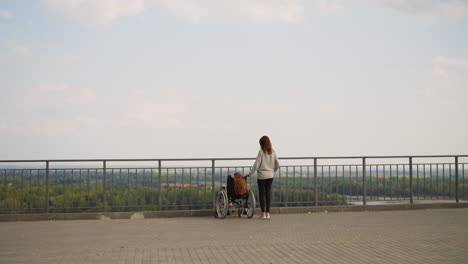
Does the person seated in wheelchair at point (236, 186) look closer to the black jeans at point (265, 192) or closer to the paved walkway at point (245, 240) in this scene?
the black jeans at point (265, 192)

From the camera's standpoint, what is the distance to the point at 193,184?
15.7 m

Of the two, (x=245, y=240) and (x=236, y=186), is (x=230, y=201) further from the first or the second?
(x=245, y=240)

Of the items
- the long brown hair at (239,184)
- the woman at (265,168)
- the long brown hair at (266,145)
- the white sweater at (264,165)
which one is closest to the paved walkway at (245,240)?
the woman at (265,168)

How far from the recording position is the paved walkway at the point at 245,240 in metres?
8.81

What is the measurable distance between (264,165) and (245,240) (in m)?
4.46

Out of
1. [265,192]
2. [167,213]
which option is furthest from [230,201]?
[167,213]

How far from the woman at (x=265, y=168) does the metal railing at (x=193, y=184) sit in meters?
0.88

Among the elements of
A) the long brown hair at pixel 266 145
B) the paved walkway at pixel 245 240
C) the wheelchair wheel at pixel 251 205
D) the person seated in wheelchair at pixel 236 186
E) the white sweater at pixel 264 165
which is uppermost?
the long brown hair at pixel 266 145

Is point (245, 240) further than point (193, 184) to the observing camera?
No

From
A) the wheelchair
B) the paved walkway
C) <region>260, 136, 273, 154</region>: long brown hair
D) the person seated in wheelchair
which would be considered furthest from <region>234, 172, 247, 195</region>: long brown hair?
<region>260, 136, 273, 154</region>: long brown hair

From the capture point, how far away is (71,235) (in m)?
11.9

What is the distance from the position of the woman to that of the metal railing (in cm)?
88

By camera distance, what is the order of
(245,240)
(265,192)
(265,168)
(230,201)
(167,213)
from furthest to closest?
(167,213) < (230,201) < (265,192) < (265,168) < (245,240)

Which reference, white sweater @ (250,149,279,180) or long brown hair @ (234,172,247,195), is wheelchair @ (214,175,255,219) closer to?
long brown hair @ (234,172,247,195)
